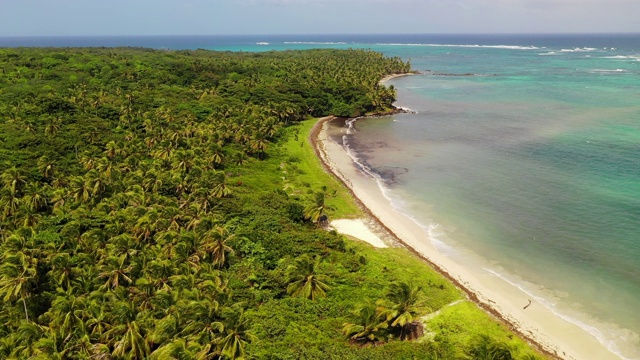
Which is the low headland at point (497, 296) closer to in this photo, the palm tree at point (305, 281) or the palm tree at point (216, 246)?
the palm tree at point (305, 281)

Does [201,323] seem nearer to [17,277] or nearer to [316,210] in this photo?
[17,277]

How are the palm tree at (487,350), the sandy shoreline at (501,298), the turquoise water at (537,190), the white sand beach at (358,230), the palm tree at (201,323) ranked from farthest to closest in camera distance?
the white sand beach at (358,230), the turquoise water at (537,190), the sandy shoreline at (501,298), the palm tree at (201,323), the palm tree at (487,350)

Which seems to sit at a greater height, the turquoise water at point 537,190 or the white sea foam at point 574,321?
the turquoise water at point 537,190

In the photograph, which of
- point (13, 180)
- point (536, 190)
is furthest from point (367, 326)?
point (13, 180)

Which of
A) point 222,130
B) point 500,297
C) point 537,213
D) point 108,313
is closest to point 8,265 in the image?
point 108,313

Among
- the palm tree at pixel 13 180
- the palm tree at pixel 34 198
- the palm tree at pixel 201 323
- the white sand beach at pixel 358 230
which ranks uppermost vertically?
the palm tree at pixel 13 180

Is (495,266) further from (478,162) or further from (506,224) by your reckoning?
(478,162)

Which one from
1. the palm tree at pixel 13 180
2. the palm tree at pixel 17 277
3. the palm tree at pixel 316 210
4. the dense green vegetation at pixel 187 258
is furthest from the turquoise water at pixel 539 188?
the palm tree at pixel 13 180
